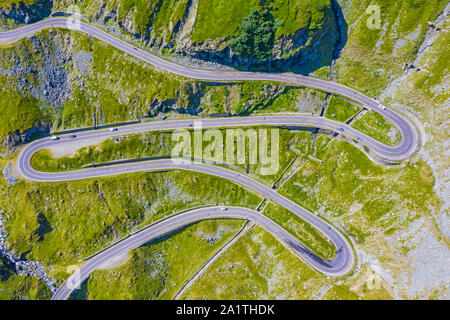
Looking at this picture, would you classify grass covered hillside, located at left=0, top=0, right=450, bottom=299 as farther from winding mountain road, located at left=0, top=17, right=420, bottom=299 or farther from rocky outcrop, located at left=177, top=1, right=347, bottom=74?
winding mountain road, located at left=0, top=17, right=420, bottom=299

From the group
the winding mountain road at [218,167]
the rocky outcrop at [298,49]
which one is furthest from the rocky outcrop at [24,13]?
the rocky outcrop at [298,49]

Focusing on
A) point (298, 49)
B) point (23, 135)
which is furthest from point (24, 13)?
point (298, 49)

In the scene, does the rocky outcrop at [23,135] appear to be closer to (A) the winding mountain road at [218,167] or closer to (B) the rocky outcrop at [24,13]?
(A) the winding mountain road at [218,167]

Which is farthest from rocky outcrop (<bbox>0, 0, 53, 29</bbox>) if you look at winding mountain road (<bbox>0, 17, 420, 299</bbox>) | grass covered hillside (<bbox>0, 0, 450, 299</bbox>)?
winding mountain road (<bbox>0, 17, 420, 299</bbox>)

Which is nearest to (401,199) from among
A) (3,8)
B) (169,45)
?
(169,45)

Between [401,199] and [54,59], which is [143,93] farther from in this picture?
[401,199]
